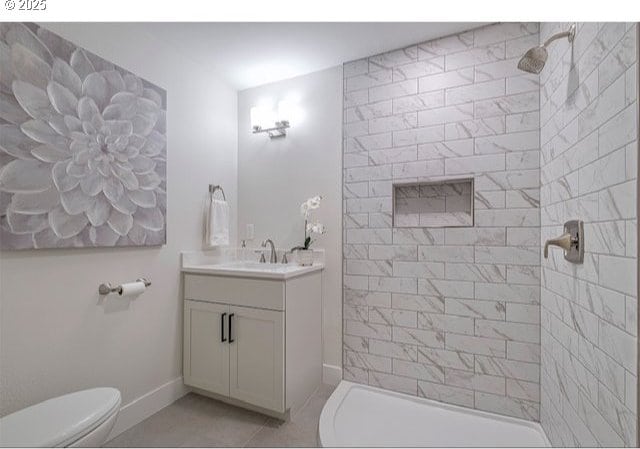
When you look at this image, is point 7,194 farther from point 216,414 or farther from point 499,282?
Result: point 499,282

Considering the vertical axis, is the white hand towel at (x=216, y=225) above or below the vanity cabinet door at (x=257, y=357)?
above

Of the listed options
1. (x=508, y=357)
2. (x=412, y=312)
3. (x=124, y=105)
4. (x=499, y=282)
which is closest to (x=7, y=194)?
(x=124, y=105)

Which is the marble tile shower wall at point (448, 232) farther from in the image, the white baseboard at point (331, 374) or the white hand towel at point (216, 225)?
the white hand towel at point (216, 225)

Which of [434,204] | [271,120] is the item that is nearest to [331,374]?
[434,204]

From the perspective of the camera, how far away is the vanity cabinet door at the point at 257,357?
5.68ft

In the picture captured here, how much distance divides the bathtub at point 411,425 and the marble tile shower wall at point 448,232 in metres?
0.08

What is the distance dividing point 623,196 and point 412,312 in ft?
4.25

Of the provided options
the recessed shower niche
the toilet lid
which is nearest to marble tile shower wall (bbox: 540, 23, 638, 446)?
the recessed shower niche

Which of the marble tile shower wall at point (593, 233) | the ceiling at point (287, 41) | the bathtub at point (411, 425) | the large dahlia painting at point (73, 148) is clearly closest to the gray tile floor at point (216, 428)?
the bathtub at point (411, 425)

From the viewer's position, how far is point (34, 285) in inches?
52.2

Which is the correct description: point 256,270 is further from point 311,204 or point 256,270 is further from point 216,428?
point 216,428

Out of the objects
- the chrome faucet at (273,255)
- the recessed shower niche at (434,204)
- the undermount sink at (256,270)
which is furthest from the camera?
the chrome faucet at (273,255)

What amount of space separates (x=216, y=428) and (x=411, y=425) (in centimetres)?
113

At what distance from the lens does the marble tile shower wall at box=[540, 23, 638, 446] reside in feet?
2.85
